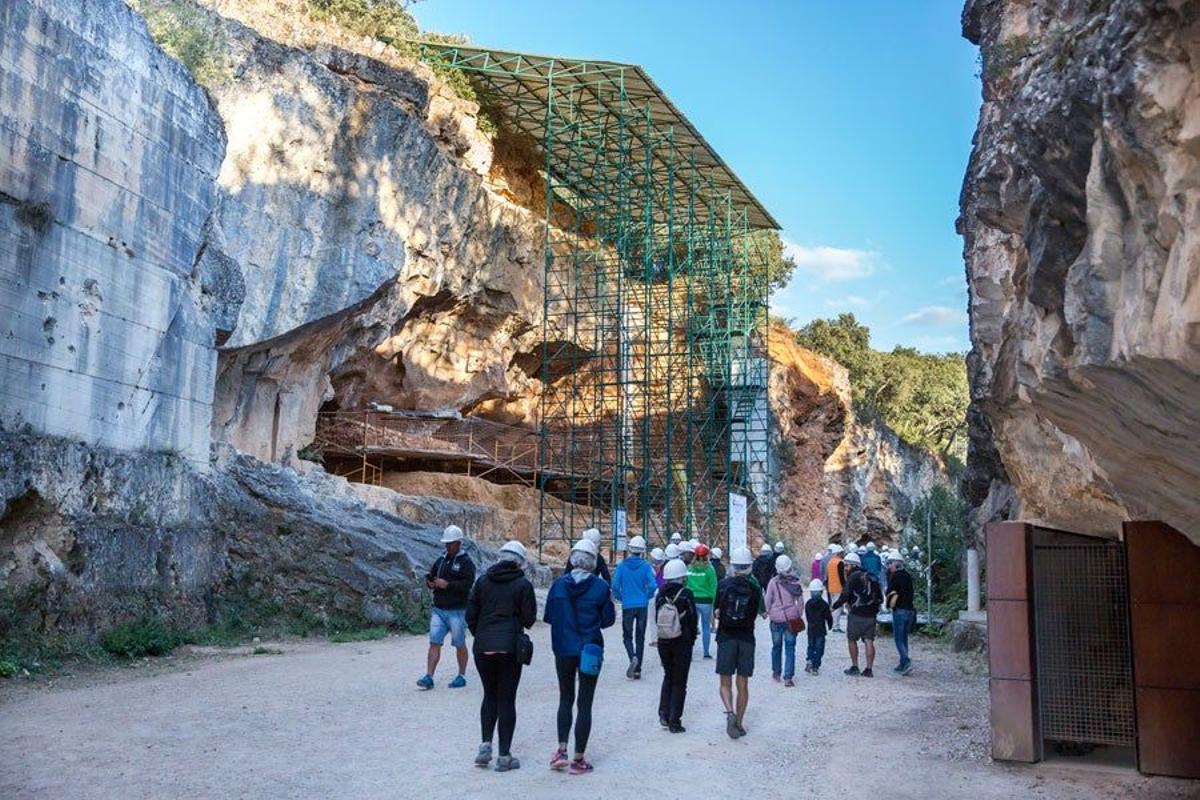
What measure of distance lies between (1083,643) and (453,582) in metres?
5.20

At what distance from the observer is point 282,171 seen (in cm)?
2116

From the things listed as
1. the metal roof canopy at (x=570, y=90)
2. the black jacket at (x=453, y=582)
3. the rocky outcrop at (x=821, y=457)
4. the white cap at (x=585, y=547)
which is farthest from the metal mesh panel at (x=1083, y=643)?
the rocky outcrop at (x=821, y=457)

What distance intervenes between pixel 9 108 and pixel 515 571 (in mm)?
7771

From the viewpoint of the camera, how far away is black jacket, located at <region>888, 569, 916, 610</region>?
1236 cm

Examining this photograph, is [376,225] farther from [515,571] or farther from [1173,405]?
[1173,405]

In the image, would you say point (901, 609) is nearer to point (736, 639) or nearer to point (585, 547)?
point (736, 639)

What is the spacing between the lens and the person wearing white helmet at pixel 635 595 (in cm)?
1109

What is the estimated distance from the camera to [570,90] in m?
29.1

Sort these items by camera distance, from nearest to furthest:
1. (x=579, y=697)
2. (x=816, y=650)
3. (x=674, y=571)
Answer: (x=579, y=697)
(x=674, y=571)
(x=816, y=650)

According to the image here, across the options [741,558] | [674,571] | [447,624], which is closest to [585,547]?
[674,571]

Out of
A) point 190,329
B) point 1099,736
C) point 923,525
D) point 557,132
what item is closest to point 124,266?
point 190,329

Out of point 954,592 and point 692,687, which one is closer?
point 692,687

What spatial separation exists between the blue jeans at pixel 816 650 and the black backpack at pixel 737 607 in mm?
4449

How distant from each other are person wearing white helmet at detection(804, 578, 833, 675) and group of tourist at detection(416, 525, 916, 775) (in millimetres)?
13
